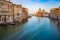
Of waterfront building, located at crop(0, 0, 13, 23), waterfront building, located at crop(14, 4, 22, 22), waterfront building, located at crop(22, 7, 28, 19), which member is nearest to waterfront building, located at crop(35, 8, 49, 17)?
waterfront building, located at crop(22, 7, 28, 19)

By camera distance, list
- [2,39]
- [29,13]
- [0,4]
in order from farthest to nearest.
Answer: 1. [29,13]
2. [0,4]
3. [2,39]

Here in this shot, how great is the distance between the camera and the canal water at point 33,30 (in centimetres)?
240

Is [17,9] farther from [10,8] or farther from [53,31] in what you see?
[53,31]

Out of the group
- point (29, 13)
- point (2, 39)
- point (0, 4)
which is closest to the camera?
point (2, 39)

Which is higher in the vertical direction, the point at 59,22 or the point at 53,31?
the point at 59,22

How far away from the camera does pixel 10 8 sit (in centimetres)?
264

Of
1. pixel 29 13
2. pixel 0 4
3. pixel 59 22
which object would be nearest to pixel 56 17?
pixel 59 22

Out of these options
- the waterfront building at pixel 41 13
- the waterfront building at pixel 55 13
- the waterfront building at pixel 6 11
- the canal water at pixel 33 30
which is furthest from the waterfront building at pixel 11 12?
the waterfront building at pixel 55 13

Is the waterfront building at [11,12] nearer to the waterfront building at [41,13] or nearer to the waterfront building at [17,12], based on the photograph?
the waterfront building at [17,12]

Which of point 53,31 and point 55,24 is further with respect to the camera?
point 55,24

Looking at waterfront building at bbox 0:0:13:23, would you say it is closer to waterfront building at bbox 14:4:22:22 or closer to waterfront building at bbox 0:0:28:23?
waterfront building at bbox 0:0:28:23

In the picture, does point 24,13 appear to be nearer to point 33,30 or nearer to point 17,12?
point 17,12

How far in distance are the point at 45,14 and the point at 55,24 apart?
35 cm

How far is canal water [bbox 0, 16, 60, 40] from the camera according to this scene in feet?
7.88
